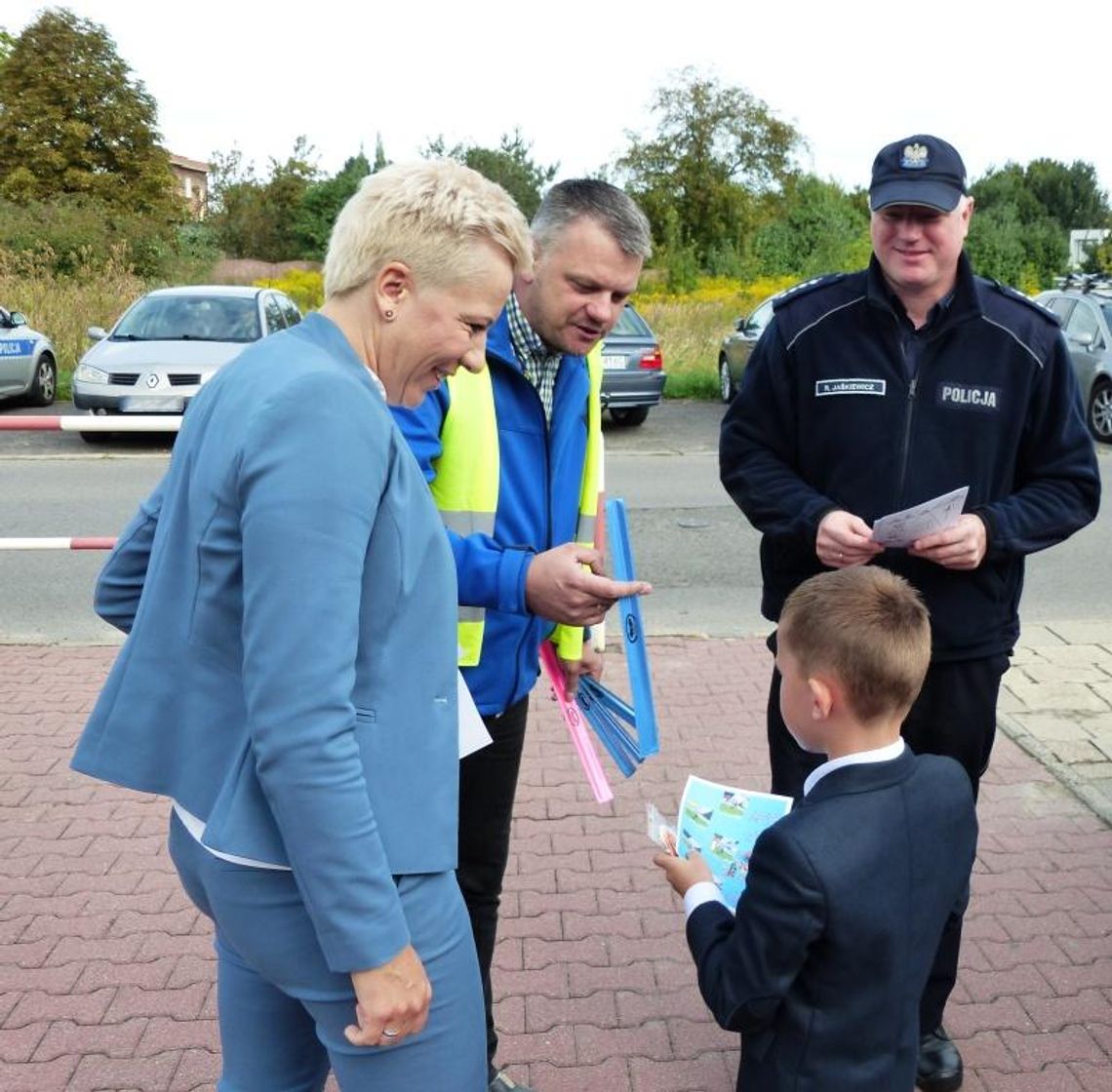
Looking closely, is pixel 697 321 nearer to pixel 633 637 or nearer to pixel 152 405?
pixel 152 405

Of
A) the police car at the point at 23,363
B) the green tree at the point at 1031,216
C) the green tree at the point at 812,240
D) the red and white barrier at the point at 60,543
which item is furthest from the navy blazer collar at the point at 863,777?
the green tree at the point at 1031,216

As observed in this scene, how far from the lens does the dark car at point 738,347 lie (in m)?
17.6

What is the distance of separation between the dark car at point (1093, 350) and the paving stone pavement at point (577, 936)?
10608 mm

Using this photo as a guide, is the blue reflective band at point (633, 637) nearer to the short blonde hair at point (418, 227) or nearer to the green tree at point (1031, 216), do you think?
the short blonde hair at point (418, 227)

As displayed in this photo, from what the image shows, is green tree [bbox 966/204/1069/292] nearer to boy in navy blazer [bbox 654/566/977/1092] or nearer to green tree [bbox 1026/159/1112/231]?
green tree [bbox 1026/159/1112/231]

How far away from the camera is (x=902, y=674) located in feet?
6.93

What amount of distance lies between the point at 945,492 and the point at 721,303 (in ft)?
83.9

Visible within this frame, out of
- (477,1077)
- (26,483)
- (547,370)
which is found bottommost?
(26,483)

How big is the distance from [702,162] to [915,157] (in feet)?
119

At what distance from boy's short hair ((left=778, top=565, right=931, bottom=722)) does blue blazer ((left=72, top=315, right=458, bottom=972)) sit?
0.66 meters

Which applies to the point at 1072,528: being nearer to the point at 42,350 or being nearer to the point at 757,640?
the point at 757,640

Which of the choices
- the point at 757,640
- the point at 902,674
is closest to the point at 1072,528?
the point at 902,674

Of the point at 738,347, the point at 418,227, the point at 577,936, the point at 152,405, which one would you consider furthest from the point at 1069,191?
the point at 418,227

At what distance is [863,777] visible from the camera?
2113 mm
